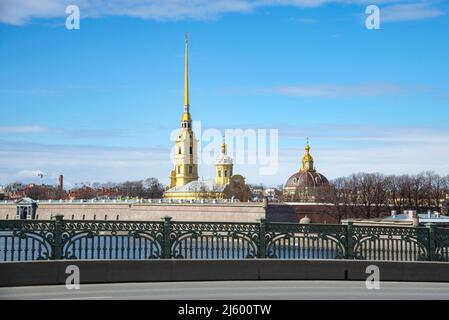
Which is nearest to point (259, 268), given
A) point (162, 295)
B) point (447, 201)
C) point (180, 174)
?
point (162, 295)

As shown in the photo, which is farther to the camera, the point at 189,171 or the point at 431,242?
the point at 189,171

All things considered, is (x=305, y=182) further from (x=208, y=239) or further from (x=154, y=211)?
(x=208, y=239)

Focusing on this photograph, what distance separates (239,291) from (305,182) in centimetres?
11661

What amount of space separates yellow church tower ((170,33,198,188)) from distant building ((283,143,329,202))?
20.7m

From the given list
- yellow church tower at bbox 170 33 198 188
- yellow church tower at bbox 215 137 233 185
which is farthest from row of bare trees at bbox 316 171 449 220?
Answer: yellow church tower at bbox 170 33 198 188

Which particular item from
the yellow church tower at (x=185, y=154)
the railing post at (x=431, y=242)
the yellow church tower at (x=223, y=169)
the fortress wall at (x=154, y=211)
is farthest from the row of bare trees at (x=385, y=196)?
the railing post at (x=431, y=242)

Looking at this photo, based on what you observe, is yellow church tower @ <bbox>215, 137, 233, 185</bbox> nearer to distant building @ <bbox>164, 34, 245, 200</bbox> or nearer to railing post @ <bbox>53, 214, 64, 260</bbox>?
distant building @ <bbox>164, 34, 245, 200</bbox>

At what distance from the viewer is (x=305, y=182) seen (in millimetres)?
126375

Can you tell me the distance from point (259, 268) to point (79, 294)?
128 inches

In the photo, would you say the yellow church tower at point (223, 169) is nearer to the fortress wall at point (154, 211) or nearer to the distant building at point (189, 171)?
the distant building at point (189, 171)

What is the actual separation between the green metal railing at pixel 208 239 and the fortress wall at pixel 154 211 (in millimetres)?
71336

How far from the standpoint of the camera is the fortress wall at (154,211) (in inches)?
3442

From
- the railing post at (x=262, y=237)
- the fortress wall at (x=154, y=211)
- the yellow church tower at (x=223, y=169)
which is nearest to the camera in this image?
the railing post at (x=262, y=237)

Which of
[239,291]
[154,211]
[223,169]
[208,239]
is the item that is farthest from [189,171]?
[239,291]
